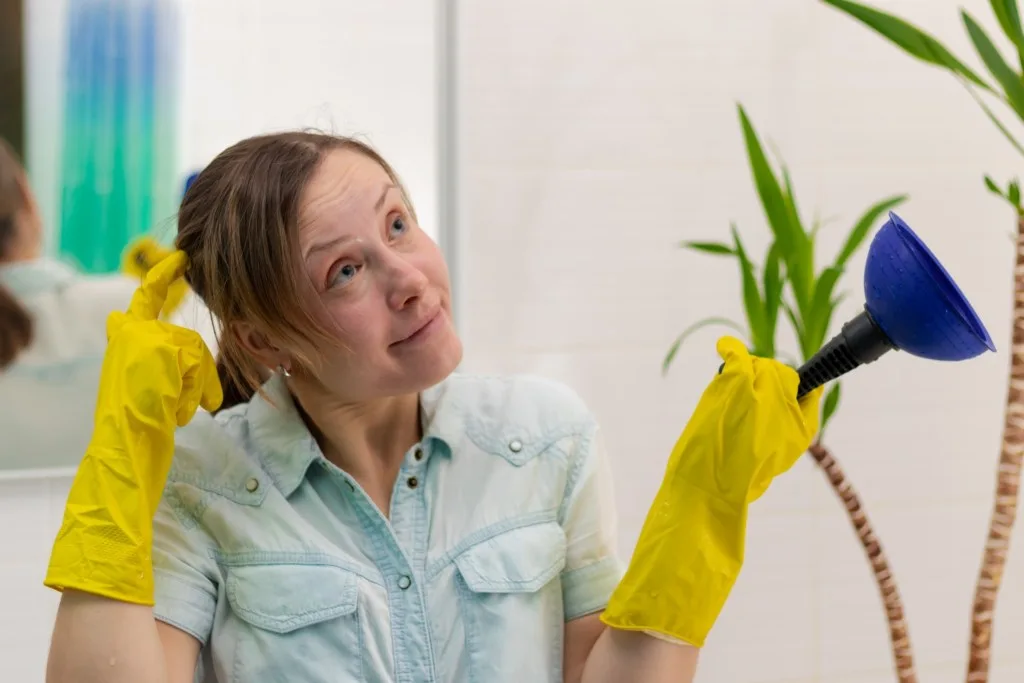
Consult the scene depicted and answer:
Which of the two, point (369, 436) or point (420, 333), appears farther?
point (369, 436)

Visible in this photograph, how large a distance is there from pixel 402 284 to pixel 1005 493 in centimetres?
83

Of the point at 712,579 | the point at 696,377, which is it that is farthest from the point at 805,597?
the point at 712,579

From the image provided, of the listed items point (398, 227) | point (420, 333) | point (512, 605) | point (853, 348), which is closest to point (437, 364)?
point (420, 333)

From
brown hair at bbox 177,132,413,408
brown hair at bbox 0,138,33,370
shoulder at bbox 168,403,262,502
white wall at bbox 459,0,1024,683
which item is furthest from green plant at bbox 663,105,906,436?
brown hair at bbox 0,138,33,370

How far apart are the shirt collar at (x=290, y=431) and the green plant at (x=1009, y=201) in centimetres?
68

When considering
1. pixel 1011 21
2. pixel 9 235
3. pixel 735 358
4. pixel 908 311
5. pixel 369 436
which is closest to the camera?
pixel 908 311

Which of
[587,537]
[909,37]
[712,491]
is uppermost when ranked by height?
[909,37]

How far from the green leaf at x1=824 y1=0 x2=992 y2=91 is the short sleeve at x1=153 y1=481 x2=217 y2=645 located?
947mm

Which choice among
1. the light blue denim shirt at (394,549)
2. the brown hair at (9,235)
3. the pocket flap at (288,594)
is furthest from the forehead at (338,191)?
the brown hair at (9,235)

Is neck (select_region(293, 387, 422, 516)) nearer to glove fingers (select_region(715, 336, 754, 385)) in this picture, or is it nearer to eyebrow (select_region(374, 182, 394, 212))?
eyebrow (select_region(374, 182, 394, 212))

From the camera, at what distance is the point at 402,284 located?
1100 mm

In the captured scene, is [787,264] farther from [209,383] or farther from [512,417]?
[209,383]

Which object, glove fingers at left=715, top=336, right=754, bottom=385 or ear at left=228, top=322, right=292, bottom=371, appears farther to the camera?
ear at left=228, top=322, right=292, bottom=371

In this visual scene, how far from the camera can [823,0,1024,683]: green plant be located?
1.38 metres
